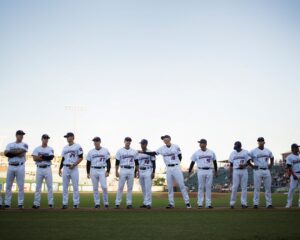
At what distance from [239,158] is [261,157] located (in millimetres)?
777

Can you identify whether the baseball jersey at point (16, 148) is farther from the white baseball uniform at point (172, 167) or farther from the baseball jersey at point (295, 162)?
the baseball jersey at point (295, 162)

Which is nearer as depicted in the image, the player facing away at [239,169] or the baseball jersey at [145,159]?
the player facing away at [239,169]

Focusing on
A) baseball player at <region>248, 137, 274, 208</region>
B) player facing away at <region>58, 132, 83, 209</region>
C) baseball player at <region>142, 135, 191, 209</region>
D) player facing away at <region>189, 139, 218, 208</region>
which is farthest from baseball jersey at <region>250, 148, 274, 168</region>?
player facing away at <region>58, 132, 83, 209</region>

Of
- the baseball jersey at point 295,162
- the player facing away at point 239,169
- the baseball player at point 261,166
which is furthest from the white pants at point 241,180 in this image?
the baseball jersey at point 295,162

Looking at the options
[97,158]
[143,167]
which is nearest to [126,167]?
[143,167]

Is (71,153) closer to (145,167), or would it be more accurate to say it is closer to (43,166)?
(43,166)

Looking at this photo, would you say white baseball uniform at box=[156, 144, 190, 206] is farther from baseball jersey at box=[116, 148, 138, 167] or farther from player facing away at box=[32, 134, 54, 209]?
player facing away at box=[32, 134, 54, 209]

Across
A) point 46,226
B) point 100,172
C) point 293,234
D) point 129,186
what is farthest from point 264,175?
point 46,226

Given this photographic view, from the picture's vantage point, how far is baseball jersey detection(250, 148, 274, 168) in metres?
12.1

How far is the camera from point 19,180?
11023 millimetres

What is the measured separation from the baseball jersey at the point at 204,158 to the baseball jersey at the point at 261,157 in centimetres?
143

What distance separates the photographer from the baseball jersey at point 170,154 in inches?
464

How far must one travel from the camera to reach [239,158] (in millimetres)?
11992

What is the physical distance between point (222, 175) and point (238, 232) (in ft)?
154
